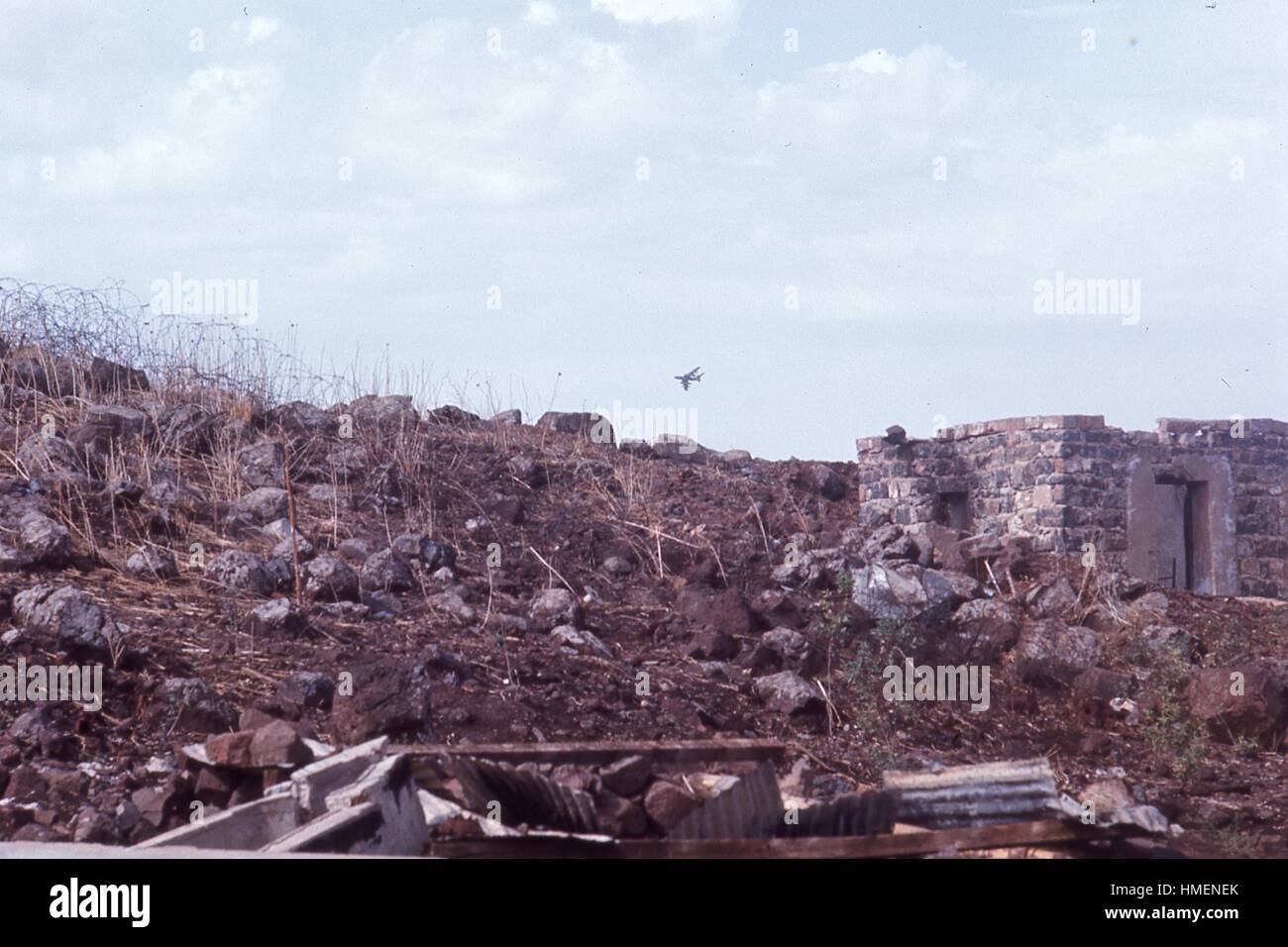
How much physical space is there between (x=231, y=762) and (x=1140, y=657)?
267 inches

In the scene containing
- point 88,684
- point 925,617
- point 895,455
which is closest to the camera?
point 88,684

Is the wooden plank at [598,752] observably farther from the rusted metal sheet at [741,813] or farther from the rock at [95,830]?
the rock at [95,830]

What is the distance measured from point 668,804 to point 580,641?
11.6 ft

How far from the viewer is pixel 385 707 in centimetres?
633

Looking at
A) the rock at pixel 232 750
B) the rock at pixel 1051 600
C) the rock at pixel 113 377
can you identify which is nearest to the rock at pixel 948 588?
the rock at pixel 1051 600

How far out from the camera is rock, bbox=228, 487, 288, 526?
361 inches

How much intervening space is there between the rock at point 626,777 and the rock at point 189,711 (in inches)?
99.4

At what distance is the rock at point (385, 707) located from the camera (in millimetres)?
6277

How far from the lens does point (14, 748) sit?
597cm

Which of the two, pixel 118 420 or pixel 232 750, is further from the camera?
pixel 118 420

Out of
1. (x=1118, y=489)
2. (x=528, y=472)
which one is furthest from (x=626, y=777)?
(x=1118, y=489)

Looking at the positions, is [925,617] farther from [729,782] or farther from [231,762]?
[231,762]

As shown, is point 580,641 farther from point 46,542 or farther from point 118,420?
point 118,420
